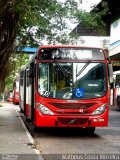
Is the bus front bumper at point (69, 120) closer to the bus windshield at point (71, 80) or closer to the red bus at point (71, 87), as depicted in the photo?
the red bus at point (71, 87)

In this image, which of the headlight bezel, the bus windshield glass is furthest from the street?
the bus windshield glass

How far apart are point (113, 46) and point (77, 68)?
77.5 ft

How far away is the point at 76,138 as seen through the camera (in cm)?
1569

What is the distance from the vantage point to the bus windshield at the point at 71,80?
15.6 metres

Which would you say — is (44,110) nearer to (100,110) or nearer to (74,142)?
(74,142)

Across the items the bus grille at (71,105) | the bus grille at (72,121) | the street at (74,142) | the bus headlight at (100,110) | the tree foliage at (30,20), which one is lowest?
the street at (74,142)

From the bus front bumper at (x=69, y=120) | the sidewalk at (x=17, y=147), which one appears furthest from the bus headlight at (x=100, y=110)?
the sidewalk at (x=17, y=147)

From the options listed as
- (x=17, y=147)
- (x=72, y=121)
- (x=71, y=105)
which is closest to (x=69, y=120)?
(x=72, y=121)

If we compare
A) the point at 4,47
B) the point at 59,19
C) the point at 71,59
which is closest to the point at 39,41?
the point at 59,19

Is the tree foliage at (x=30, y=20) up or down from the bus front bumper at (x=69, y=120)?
up

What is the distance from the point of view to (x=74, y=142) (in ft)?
47.5

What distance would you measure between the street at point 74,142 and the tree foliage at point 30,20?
3.49 m

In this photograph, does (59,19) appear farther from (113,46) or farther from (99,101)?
(113,46)

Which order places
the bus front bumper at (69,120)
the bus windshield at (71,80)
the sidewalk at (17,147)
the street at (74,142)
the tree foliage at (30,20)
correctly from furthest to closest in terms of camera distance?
the bus windshield at (71,80), the bus front bumper at (69,120), the tree foliage at (30,20), the street at (74,142), the sidewalk at (17,147)
